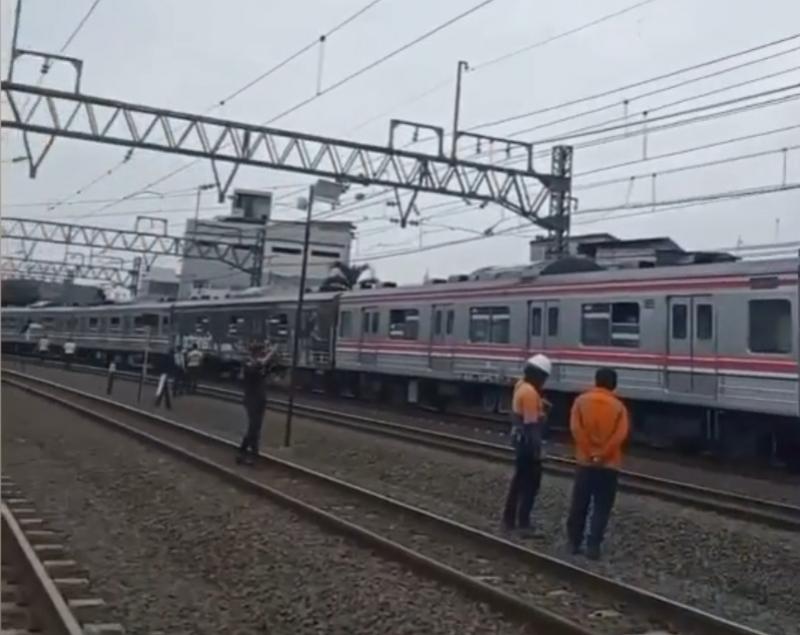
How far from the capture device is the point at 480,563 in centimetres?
934

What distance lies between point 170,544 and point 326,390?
23.6 m

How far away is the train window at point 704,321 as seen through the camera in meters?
17.2

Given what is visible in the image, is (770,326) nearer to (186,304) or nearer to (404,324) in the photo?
(404,324)

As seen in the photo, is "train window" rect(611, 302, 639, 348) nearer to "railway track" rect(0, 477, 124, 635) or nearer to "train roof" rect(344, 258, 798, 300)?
"train roof" rect(344, 258, 798, 300)

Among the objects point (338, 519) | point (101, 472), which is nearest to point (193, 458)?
point (101, 472)

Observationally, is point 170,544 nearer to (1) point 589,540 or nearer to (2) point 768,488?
(1) point 589,540

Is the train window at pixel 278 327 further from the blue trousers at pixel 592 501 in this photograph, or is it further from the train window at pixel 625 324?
the blue trousers at pixel 592 501

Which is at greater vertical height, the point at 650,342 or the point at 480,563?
the point at 650,342

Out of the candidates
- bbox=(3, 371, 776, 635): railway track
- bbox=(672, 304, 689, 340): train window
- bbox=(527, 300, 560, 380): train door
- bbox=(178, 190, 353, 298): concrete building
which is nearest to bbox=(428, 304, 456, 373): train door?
bbox=(527, 300, 560, 380): train door

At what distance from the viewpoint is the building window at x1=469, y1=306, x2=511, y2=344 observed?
74.8 feet

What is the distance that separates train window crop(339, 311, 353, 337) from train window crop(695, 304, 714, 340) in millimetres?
13777

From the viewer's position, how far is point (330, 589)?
827 centimetres

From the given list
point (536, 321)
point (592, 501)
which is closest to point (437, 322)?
point (536, 321)

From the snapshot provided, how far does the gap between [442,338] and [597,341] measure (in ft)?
19.8
